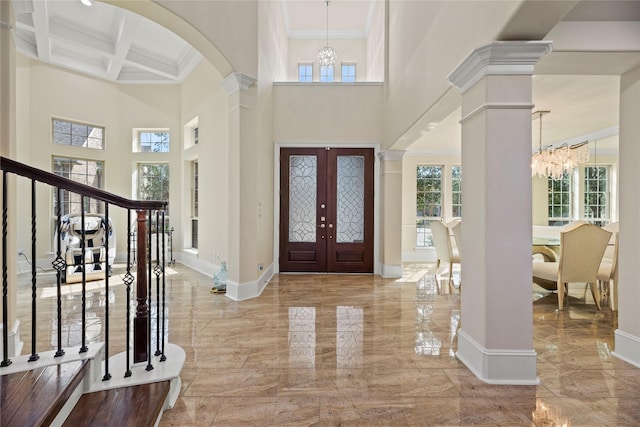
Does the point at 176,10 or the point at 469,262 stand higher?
the point at 176,10

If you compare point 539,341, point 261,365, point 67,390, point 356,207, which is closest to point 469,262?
point 539,341

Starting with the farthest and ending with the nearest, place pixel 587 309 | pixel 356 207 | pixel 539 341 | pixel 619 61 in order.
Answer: pixel 356 207
pixel 587 309
pixel 539 341
pixel 619 61

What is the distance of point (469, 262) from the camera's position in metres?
2.54

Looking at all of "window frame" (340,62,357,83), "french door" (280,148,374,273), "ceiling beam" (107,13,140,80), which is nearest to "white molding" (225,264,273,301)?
"french door" (280,148,374,273)

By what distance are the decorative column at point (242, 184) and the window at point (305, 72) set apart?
4.36 m

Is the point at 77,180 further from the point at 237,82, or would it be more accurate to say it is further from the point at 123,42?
the point at 237,82

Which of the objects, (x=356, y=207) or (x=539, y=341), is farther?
(x=356, y=207)

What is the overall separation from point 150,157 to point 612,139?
31.3 ft

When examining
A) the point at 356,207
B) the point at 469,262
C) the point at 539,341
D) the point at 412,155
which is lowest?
the point at 539,341

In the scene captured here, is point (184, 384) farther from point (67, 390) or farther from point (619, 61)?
point (619, 61)

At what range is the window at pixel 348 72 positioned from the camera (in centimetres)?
846

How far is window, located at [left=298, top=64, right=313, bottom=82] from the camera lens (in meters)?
8.34

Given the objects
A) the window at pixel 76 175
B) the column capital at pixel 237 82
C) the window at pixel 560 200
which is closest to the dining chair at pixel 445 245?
the column capital at pixel 237 82

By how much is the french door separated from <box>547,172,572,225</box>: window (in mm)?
5062
